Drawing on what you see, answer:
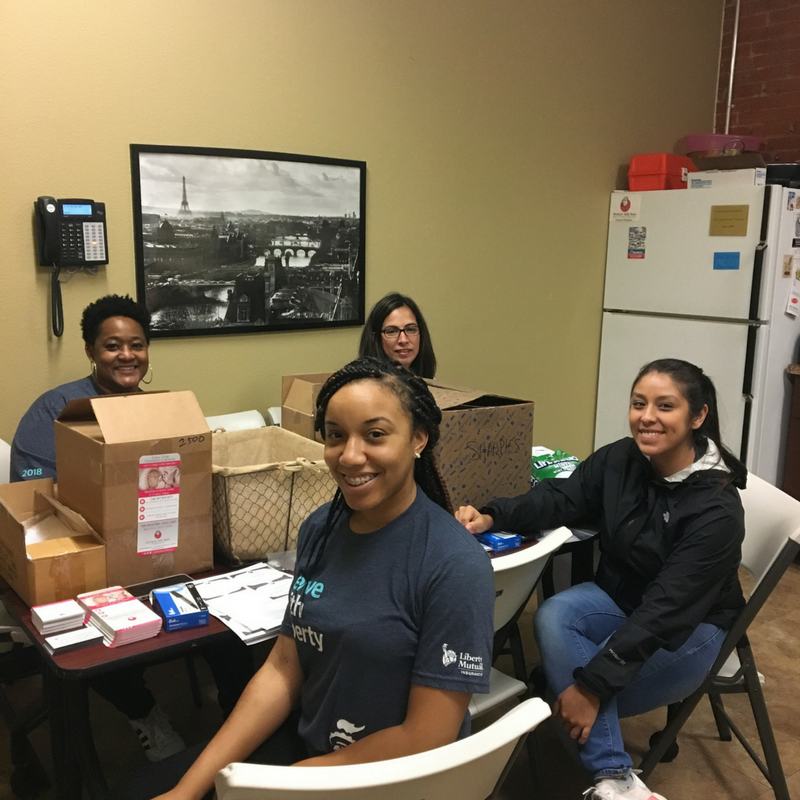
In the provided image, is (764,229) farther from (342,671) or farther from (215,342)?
(342,671)

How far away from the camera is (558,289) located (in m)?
4.15

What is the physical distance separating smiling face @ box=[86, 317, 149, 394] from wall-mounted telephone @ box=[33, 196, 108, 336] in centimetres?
35

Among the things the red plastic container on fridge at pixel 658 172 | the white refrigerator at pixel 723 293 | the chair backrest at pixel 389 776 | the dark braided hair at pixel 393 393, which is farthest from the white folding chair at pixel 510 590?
the red plastic container on fridge at pixel 658 172

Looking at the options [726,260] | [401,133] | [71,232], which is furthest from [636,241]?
[71,232]

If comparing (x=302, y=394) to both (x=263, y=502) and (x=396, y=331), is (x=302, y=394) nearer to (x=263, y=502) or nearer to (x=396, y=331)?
(x=396, y=331)

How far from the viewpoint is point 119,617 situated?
1481 millimetres

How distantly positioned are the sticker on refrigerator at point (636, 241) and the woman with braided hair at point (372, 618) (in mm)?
3157

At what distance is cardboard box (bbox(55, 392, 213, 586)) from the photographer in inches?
63.3

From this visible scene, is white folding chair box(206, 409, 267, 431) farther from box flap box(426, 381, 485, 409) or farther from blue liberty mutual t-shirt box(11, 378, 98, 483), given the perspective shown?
box flap box(426, 381, 485, 409)

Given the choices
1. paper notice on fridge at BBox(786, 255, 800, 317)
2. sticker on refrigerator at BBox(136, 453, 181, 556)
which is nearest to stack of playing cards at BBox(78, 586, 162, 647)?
sticker on refrigerator at BBox(136, 453, 181, 556)

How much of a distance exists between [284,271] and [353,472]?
2.04 m

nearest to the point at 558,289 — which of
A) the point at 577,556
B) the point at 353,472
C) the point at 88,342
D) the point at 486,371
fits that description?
the point at 486,371

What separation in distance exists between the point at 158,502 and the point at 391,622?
2.24 feet

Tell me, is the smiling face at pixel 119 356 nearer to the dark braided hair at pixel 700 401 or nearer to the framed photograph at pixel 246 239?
the framed photograph at pixel 246 239
